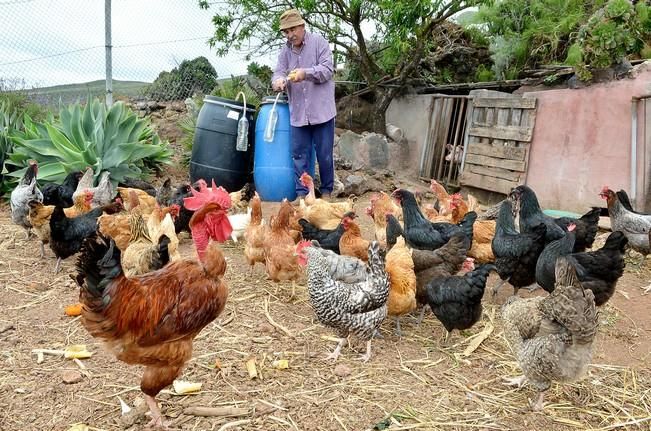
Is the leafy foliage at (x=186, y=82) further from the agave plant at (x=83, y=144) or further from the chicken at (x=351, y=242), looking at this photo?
the chicken at (x=351, y=242)

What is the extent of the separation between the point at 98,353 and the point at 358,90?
9.56m

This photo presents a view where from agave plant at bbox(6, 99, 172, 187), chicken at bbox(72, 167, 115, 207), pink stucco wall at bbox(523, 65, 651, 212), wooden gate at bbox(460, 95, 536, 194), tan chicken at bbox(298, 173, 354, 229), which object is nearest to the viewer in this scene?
tan chicken at bbox(298, 173, 354, 229)

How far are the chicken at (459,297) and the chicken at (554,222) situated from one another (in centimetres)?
170

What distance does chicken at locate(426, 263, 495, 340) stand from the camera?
3689mm

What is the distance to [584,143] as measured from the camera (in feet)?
26.6

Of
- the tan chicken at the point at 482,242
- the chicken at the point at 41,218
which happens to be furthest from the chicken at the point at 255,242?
the tan chicken at the point at 482,242

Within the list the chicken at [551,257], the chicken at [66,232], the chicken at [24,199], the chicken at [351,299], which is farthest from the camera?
the chicken at [24,199]

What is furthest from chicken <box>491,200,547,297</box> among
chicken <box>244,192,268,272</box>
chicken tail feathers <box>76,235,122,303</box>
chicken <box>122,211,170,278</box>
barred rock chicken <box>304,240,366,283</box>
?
chicken tail feathers <box>76,235,122,303</box>

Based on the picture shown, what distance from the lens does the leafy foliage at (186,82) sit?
39.7ft

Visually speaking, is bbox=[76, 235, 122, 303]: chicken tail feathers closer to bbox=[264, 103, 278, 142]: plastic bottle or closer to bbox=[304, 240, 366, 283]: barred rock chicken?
bbox=[304, 240, 366, 283]: barred rock chicken

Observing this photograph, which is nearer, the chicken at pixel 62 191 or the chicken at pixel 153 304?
the chicken at pixel 153 304

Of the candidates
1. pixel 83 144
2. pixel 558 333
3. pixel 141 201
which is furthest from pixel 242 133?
pixel 558 333

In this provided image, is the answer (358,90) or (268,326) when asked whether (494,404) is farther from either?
(358,90)

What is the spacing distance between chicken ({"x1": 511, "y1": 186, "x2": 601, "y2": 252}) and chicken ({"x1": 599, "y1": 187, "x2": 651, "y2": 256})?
0.85 m
